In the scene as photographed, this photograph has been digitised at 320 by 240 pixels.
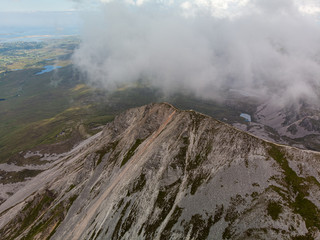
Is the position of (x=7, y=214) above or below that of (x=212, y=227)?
below

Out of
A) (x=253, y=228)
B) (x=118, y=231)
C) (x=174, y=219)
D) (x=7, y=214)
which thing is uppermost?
(x=253, y=228)

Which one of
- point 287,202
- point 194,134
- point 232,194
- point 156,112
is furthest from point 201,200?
point 156,112

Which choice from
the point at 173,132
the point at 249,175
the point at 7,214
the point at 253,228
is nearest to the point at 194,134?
the point at 173,132

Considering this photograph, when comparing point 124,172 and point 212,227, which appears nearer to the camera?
point 212,227

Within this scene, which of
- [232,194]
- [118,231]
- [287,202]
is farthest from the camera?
[118,231]

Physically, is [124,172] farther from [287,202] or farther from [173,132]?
[287,202]

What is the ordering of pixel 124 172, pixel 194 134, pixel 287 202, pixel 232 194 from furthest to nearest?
1. pixel 124 172
2. pixel 194 134
3. pixel 232 194
4. pixel 287 202

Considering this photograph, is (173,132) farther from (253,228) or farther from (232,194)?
(253,228)
